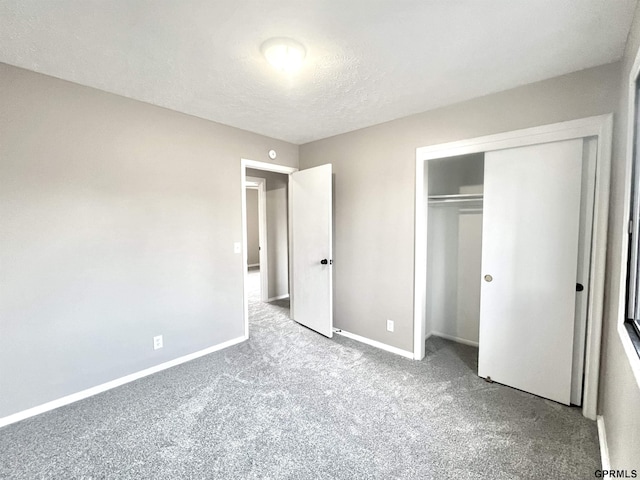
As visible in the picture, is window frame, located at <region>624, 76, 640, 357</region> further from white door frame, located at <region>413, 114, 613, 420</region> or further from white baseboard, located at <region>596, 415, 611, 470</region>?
white baseboard, located at <region>596, 415, 611, 470</region>

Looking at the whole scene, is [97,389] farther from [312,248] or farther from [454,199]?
[454,199]

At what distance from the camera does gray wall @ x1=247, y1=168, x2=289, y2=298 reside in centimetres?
498

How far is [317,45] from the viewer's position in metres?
1.68

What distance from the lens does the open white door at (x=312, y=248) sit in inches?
130

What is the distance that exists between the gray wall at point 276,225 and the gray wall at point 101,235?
184cm

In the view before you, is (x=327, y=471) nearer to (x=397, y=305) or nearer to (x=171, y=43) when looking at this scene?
(x=397, y=305)

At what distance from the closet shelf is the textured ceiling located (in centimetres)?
100

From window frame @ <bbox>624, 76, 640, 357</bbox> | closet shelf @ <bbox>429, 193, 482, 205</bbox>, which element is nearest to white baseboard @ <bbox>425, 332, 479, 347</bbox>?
closet shelf @ <bbox>429, 193, 482, 205</bbox>

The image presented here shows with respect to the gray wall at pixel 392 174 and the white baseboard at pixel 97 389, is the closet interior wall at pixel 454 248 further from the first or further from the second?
the white baseboard at pixel 97 389

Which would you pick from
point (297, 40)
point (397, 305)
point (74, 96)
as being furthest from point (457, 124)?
point (74, 96)

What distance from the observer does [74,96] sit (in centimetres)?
213

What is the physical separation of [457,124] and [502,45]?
2.74 ft

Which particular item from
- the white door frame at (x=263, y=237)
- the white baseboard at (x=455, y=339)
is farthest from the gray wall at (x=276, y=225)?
the white baseboard at (x=455, y=339)

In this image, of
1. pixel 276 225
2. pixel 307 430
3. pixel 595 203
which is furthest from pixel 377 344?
pixel 276 225
